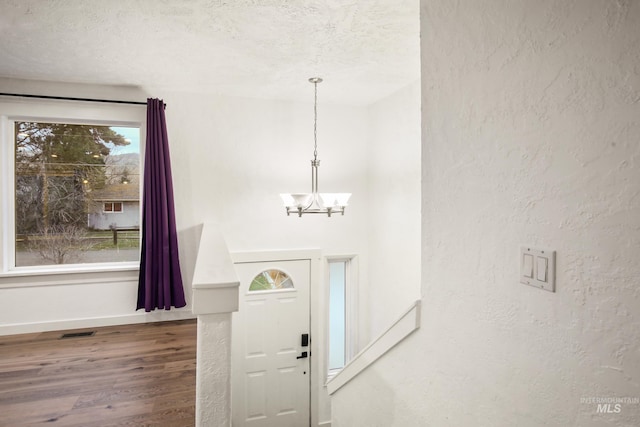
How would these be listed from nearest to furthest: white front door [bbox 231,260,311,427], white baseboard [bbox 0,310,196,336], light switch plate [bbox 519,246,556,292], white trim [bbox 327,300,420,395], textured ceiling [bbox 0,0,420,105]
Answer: light switch plate [bbox 519,246,556,292] < white trim [bbox 327,300,420,395] < textured ceiling [bbox 0,0,420,105] < white baseboard [bbox 0,310,196,336] < white front door [bbox 231,260,311,427]

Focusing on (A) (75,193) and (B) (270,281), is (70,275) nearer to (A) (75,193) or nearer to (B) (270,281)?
(A) (75,193)

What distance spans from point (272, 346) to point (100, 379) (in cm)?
198

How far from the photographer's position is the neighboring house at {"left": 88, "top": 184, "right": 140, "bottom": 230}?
376 centimetres

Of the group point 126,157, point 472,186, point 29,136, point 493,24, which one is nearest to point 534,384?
point 472,186

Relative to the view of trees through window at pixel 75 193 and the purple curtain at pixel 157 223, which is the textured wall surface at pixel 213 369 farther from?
the view of trees through window at pixel 75 193

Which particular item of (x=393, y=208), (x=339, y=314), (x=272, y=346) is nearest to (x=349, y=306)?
(x=339, y=314)

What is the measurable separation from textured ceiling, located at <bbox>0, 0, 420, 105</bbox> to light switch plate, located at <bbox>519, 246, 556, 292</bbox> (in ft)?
5.49

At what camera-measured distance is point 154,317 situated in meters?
3.71

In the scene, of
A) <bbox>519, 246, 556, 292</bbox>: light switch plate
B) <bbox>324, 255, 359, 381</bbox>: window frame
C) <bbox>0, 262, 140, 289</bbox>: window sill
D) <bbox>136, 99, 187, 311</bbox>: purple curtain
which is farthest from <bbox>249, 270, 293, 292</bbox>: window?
<bbox>519, 246, 556, 292</bbox>: light switch plate

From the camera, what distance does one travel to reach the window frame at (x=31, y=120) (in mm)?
3396

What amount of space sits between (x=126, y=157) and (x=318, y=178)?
2047mm

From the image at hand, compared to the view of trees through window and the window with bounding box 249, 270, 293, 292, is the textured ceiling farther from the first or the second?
the window with bounding box 249, 270, 293, 292

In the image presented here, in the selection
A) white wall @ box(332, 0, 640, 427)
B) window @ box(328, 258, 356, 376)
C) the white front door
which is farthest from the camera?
window @ box(328, 258, 356, 376)

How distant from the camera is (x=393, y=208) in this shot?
4.04 meters
